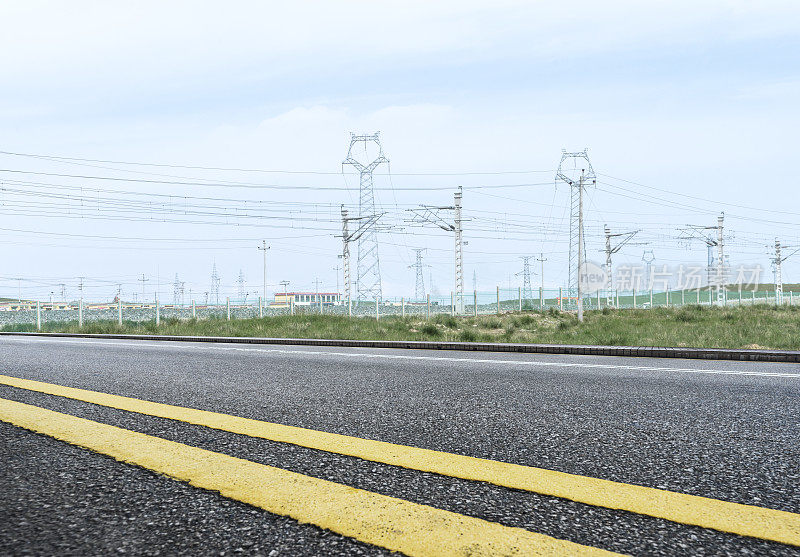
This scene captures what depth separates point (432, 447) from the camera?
4285 millimetres

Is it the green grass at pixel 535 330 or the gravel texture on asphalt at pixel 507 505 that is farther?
the green grass at pixel 535 330

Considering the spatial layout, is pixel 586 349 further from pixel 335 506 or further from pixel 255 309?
pixel 255 309

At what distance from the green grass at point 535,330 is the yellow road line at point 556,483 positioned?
11.7 meters

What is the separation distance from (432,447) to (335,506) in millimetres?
1390

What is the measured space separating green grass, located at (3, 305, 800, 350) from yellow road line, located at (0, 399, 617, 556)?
1259 centimetres

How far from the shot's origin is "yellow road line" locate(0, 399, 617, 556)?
252cm

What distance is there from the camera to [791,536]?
264 cm

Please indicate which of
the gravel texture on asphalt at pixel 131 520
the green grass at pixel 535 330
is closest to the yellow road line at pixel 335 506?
the gravel texture on asphalt at pixel 131 520

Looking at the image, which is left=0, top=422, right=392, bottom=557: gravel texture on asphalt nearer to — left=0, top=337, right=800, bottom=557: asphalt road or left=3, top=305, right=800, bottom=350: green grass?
left=0, top=337, right=800, bottom=557: asphalt road

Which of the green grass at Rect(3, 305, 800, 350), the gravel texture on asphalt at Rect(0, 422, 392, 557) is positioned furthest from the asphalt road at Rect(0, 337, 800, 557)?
the green grass at Rect(3, 305, 800, 350)

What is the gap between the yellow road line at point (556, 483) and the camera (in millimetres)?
2811

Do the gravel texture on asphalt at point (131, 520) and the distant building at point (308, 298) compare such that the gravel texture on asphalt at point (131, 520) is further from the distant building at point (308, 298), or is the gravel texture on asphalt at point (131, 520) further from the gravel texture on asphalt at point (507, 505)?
the distant building at point (308, 298)

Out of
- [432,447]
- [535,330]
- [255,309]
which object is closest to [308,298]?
[255,309]

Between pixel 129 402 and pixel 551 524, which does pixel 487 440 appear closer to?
pixel 551 524
